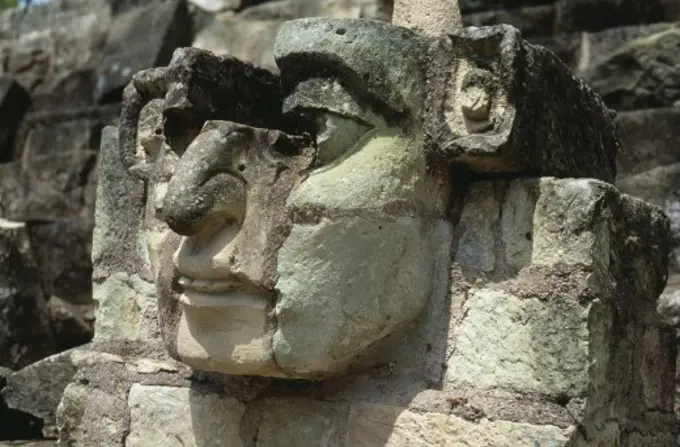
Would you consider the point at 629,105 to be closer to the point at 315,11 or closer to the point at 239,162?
the point at 315,11

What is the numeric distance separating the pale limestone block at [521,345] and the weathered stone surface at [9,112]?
5.53 m

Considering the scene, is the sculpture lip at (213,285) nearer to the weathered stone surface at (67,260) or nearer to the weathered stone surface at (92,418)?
the weathered stone surface at (92,418)

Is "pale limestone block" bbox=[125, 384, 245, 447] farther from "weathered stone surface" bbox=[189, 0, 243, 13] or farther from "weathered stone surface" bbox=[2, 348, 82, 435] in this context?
"weathered stone surface" bbox=[189, 0, 243, 13]

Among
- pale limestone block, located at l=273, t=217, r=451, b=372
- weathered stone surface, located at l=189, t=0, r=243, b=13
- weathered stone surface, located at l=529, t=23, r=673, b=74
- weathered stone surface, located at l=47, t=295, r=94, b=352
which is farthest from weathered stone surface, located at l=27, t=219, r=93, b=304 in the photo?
pale limestone block, located at l=273, t=217, r=451, b=372

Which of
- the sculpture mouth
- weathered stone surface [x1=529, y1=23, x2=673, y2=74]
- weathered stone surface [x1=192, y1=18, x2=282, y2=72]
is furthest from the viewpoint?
weathered stone surface [x1=192, y1=18, x2=282, y2=72]

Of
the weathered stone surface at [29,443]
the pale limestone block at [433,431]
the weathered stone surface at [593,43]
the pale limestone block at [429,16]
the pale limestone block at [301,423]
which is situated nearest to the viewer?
the pale limestone block at [433,431]

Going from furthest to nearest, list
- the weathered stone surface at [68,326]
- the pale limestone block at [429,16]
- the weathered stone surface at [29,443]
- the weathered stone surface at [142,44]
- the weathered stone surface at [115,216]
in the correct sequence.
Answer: the weathered stone surface at [142,44] < the weathered stone surface at [68,326] < the weathered stone surface at [29,443] < the weathered stone surface at [115,216] < the pale limestone block at [429,16]

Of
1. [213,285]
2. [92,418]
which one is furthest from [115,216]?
[213,285]

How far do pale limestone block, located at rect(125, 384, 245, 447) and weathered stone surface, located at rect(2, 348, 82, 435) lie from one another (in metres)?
1.17

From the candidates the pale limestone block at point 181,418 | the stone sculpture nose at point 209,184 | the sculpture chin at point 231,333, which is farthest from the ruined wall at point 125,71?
the stone sculpture nose at point 209,184

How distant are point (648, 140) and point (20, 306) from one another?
274cm

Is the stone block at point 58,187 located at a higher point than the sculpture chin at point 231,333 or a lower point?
higher

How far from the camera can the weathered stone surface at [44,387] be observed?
3.76 meters

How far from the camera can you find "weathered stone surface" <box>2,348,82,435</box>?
3756mm
